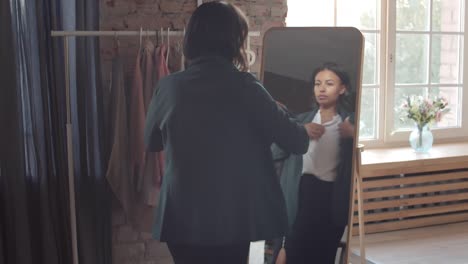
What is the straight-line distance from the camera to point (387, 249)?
3828 mm

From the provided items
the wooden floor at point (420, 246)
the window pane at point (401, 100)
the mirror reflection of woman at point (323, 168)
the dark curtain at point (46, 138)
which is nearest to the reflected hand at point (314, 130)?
the mirror reflection of woman at point (323, 168)

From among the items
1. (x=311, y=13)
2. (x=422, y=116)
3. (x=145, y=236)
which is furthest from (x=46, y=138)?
(x=422, y=116)

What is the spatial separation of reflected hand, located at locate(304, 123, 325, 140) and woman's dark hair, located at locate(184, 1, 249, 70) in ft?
1.57

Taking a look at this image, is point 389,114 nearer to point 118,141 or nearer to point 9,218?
point 118,141

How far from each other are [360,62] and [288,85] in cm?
30

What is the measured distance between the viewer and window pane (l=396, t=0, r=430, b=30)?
4.50 m

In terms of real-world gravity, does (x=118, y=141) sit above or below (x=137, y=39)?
below

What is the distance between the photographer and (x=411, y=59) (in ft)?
15.0

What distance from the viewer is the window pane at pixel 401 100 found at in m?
4.57

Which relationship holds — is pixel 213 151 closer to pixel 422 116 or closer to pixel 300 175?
pixel 300 175

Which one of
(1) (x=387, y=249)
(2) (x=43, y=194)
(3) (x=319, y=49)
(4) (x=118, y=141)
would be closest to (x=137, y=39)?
(4) (x=118, y=141)

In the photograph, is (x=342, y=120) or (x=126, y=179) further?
(x=126, y=179)

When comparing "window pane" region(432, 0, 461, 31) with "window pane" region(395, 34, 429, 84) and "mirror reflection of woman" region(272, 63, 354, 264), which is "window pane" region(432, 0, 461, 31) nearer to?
"window pane" region(395, 34, 429, 84)

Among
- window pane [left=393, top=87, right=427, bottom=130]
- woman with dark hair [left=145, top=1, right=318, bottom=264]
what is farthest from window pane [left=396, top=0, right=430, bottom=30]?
woman with dark hair [left=145, top=1, right=318, bottom=264]
